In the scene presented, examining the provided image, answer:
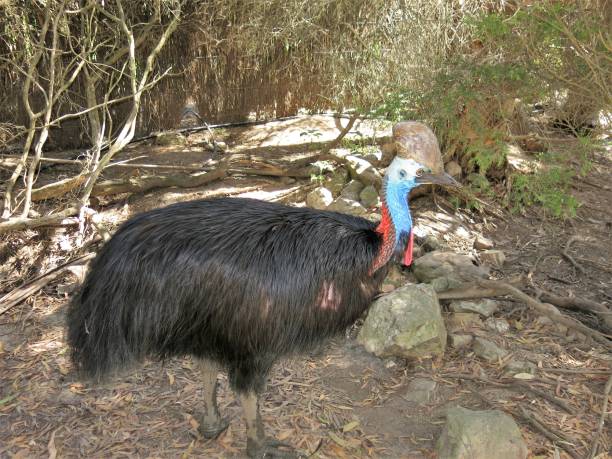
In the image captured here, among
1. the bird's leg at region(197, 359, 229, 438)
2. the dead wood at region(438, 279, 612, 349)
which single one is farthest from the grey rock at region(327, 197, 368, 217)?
the bird's leg at region(197, 359, 229, 438)

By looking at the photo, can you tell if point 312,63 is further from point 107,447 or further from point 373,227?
point 107,447

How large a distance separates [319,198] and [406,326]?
1.93m

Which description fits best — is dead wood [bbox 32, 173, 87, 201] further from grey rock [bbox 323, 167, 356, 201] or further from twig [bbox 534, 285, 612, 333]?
twig [bbox 534, 285, 612, 333]

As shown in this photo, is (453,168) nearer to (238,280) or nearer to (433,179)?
(433,179)

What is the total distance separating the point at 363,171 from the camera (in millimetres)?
5098

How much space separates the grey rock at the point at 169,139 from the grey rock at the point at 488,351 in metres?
4.18

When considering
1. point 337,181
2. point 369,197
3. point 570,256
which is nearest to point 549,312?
point 570,256

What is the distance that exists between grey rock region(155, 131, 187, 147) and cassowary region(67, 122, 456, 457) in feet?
13.8

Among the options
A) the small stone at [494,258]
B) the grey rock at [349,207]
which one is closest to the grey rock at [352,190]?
the grey rock at [349,207]

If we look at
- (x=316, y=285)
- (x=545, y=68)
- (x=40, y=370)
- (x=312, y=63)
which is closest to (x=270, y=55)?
(x=312, y=63)

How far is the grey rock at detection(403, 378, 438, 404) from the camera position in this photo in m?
2.91

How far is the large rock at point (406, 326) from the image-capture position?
3.11 m

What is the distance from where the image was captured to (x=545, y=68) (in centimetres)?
327

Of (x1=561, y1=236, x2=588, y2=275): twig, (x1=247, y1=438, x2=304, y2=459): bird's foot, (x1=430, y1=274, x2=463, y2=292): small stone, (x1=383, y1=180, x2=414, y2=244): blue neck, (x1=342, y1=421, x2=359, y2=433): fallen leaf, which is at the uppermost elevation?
(x1=383, y1=180, x2=414, y2=244): blue neck
